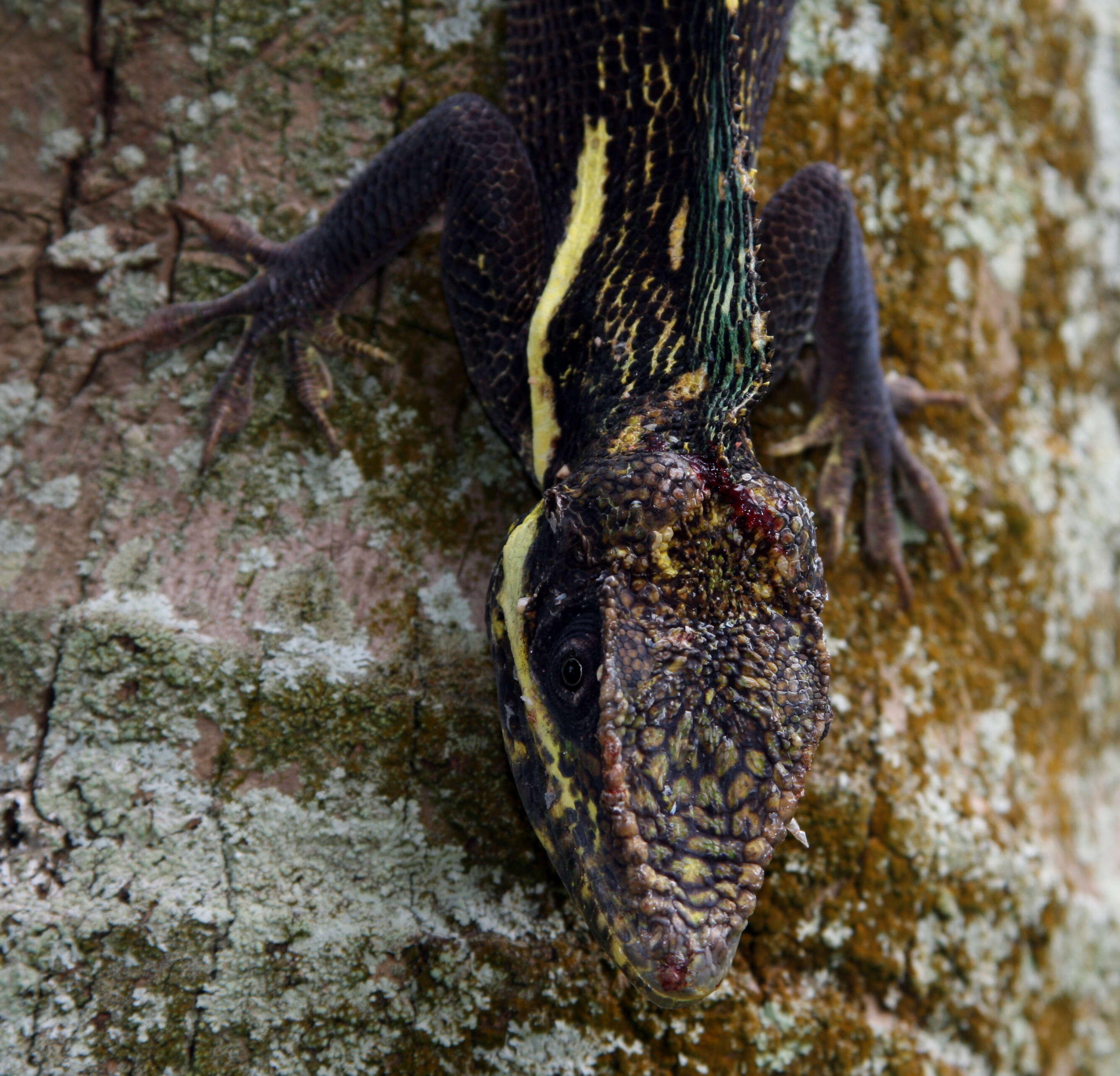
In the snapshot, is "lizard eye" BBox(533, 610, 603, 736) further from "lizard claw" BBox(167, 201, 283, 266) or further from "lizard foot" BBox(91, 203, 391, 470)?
"lizard claw" BBox(167, 201, 283, 266)

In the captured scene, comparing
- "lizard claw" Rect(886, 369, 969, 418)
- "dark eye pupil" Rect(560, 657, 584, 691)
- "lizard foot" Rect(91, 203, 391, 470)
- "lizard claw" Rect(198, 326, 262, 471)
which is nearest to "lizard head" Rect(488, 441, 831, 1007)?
"dark eye pupil" Rect(560, 657, 584, 691)

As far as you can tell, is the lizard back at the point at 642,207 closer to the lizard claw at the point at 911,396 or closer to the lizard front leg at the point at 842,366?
the lizard front leg at the point at 842,366

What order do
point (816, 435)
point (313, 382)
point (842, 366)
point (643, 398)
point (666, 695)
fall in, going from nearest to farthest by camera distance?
point (666, 695)
point (643, 398)
point (313, 382)
point (816, 435)
point (842, 366)

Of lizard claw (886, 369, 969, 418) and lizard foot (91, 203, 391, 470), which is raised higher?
lizard claw (886, 369, 969, 418)

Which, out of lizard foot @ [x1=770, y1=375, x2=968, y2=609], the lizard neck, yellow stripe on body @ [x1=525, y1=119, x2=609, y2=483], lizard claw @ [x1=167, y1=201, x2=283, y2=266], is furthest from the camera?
lizard foot @ [x1=770, y1=375, x2=968, y2=609]

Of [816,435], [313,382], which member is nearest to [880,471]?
[816,435]

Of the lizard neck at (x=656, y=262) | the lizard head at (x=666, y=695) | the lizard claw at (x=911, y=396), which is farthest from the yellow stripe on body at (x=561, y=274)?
the lizard claw at (x=911, y=396)

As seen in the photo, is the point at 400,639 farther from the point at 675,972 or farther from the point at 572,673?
the point at 675,972
